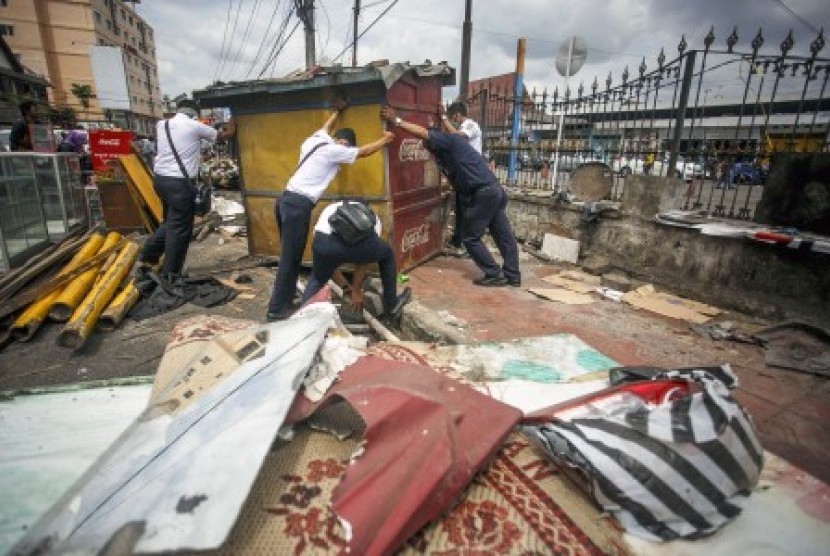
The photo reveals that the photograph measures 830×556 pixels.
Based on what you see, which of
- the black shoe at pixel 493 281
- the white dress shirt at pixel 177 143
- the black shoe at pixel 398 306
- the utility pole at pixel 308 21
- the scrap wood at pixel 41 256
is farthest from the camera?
the utility pole at pixel 308 21

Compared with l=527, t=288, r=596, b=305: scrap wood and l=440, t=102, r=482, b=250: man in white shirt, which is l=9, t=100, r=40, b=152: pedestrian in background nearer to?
l=440, t=102, r=482, b=250: man in white shirt

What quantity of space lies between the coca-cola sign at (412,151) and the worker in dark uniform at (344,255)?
5.42 ft

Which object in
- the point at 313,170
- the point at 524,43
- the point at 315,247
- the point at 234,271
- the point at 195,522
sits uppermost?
the point at 524,43

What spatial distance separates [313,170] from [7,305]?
3.39 m

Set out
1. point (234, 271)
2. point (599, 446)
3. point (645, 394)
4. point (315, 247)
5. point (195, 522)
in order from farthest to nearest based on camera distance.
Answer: point (234, 271), point (315, 247), point (645, 394), point (599, 446), point (195, 522)

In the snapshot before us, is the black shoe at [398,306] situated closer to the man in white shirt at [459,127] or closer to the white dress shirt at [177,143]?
the man in white shirt at [459,127]

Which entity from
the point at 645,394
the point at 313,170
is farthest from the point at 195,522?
the point at 313,170

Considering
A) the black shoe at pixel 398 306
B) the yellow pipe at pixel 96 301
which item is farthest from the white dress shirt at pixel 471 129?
the yellow pipe at pixel 96 301

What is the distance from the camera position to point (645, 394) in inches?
81.4

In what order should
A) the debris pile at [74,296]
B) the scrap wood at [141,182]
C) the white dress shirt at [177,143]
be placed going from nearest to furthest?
1. the debris pile at [74,296]
2. the white dress shirt at [177,143]
3. the scrap wood at [141,182]

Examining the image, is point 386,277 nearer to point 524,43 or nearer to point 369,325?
point 369,325

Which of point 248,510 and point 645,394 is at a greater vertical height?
point 645,394

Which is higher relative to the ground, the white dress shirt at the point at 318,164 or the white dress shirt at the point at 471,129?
the white dress shirt at the point at 471,129

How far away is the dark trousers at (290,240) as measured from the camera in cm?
425
